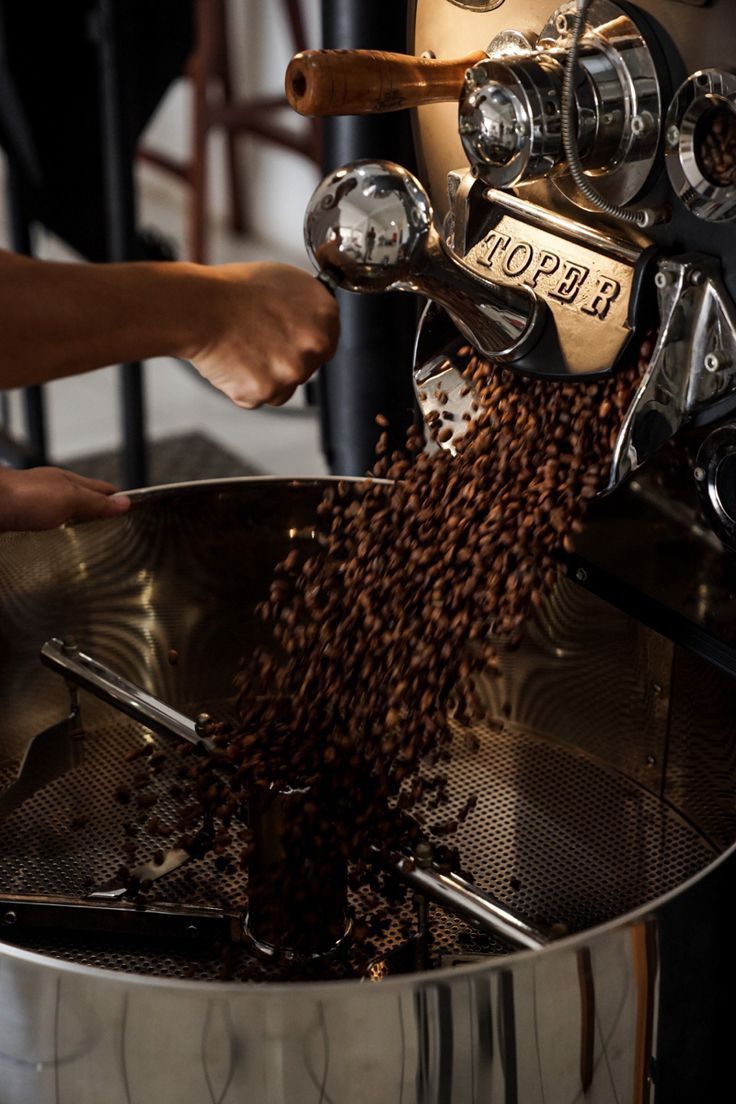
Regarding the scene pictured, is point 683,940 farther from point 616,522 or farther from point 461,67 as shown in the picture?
point 461,67

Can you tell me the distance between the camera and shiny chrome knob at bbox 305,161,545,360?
68cm

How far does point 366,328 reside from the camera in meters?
0.99

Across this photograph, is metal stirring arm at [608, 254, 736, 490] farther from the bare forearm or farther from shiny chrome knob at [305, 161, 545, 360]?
the bare forearm

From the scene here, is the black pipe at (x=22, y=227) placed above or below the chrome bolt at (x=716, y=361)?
above

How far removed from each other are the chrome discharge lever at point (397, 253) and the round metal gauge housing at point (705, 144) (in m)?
0.12

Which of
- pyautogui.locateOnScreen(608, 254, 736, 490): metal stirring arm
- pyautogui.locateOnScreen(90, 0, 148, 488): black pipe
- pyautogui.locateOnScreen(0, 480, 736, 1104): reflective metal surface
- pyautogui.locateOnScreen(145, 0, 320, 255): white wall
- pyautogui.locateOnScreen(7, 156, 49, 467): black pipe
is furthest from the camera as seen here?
pyautogui.locateOnScreen(145, 0, 320, 255): white wall

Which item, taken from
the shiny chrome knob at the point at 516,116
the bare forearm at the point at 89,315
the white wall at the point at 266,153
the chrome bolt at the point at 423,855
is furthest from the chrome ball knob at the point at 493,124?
the white wall at the point at 266,153

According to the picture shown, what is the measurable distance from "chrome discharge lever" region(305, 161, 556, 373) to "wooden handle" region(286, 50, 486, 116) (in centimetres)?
3

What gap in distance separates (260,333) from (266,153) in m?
3.14

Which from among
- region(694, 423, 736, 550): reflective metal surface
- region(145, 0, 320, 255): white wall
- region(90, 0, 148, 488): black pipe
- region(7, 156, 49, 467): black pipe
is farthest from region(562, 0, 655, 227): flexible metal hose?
region(145, 0, 320, 255): white wall

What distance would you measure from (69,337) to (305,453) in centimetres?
184

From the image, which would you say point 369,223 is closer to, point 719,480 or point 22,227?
point 719,480

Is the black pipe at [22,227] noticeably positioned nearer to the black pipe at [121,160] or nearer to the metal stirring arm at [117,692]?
the black pipe at [121,160]

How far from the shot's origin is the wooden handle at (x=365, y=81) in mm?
680
